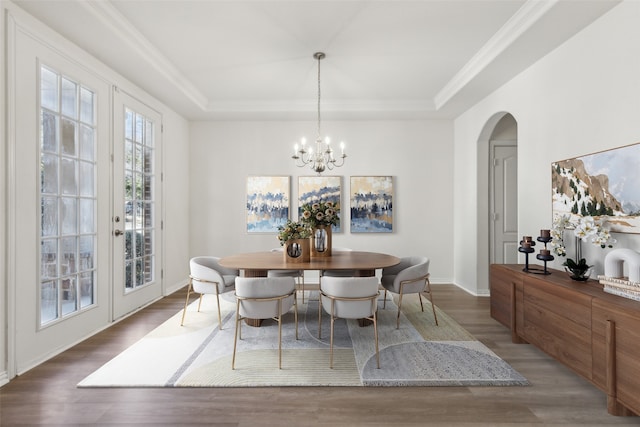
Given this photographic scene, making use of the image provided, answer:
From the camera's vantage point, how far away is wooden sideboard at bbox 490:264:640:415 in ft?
6.03

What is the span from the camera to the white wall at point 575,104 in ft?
7.64

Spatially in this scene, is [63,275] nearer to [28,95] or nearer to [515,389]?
[28,95]

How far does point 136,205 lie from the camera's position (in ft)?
13.4

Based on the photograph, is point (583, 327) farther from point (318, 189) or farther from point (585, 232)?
point (318, 189)

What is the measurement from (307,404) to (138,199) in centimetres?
333

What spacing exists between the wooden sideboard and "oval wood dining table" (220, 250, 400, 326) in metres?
1.18

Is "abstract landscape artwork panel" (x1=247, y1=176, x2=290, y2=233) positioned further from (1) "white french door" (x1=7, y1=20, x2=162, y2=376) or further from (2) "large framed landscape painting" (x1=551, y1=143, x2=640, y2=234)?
(2) "large framed landscape painting" (x1=551, y1=143, x2=640, y2=234)

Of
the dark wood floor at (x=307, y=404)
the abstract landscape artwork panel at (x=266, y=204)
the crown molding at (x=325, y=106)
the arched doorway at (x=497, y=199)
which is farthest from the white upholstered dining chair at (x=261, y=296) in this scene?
the arched doorway at (x=497, y=199)

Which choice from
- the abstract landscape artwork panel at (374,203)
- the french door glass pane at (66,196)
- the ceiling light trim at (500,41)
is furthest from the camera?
the abstract landscape artwork panel at (374,203)

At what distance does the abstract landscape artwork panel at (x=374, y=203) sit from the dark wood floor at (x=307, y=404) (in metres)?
3.15

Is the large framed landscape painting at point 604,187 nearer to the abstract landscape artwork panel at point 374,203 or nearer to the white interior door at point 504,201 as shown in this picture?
the white interior door at point 504,201

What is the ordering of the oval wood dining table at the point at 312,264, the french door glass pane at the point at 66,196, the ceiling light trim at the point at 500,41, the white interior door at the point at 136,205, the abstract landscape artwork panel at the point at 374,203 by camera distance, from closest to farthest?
the ceiling light trim at the point at 500,41 → the french door glass pane at the point at 66,196 → the oval wood dining table at the point at 312,264 → the white interior door at the point at 136,205 → the abstract landscape artwork panel at the point at 374,203

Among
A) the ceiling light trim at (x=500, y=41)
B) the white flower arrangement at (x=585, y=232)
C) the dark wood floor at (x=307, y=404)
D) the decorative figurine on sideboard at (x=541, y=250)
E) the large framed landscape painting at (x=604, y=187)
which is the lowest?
the dark wood floor at (x=307, y=404)

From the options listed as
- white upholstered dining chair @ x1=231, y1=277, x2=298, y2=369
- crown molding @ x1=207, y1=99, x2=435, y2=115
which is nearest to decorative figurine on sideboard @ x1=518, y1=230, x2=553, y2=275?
white upholstered dining chair @ x1=231, y1=277, x2=298, y2=369
